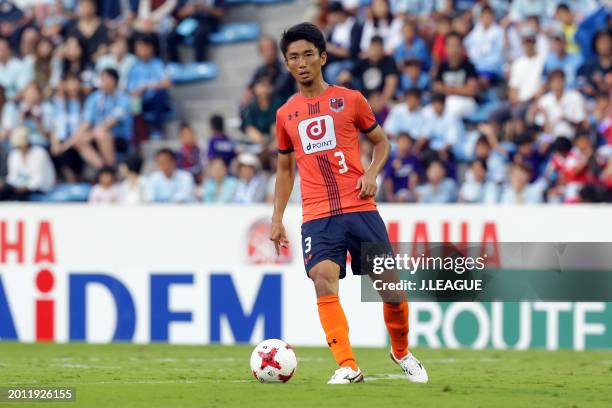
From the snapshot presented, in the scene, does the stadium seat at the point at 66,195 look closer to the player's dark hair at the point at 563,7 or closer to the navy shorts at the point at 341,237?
the player's dark hair at the point at 563,7

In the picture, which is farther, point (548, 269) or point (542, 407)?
point (548, 269)

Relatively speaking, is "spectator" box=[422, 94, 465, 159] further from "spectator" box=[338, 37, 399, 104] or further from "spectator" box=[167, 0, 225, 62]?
"spectator" box=[167, 0, 225, 62]

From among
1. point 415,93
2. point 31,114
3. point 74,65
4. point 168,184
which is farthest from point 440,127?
point 31,114

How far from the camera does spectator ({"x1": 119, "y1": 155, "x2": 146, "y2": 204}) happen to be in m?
15.8

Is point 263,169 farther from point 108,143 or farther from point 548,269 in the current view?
point 548,269

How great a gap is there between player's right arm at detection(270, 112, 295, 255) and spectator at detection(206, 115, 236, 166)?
311 inches

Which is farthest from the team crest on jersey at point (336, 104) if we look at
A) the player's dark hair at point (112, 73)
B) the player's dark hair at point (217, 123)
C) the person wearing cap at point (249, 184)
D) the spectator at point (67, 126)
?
the player's dark hair at point (112, 73)

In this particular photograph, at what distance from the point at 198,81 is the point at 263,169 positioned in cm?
421

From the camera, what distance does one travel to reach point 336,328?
7.78m

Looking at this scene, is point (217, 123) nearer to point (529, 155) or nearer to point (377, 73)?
point (377, 73)

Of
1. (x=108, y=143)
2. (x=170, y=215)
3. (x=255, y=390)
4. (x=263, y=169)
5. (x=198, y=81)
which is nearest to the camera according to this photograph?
(x=255, y=390)

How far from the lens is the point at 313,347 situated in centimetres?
1295

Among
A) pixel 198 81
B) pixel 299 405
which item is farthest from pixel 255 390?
pixel 198 81

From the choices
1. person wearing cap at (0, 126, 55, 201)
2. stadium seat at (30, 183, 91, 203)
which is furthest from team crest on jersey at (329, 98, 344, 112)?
person wearing cap at (0, 126, 55, 201)
